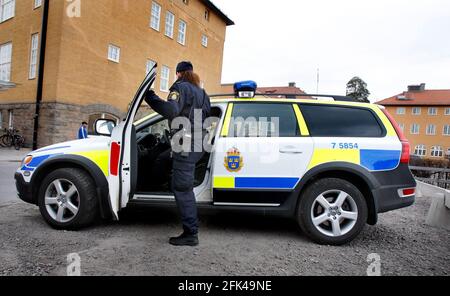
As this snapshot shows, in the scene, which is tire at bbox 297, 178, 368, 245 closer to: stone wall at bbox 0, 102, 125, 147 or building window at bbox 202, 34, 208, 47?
stone wall at bbox 0, 102, 125, 147

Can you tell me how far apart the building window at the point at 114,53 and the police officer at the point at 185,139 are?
51.9 ft

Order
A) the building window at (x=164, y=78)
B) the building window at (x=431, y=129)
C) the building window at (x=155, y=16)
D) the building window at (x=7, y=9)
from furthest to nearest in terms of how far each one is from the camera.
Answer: the building window at (x=431, y=129) < the building window at (x=164, y=78) < the building window at (x=155, y=16) < the building window at (x=7, y=9)

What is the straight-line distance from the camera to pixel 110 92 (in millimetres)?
17641

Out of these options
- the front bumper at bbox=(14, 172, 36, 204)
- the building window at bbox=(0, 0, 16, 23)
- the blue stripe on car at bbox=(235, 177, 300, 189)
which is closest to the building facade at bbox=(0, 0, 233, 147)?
the building window at bbox=(0, 0, 16, 23)

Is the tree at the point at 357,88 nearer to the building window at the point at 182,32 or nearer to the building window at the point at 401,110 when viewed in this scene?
the building window at the point at 401,110

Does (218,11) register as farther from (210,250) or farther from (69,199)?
(210,250)

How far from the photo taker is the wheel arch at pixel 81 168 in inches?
140

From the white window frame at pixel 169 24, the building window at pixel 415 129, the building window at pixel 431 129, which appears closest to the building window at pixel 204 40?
the white window frame at pixel 169 24

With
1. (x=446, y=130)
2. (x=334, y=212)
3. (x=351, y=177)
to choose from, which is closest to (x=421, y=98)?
(x=446, y=130)

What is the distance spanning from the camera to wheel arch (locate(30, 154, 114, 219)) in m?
3.55

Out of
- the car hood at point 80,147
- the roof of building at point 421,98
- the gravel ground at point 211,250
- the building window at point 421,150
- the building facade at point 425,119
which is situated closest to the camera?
the gravel ground at point 211,250

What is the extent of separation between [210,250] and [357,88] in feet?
202

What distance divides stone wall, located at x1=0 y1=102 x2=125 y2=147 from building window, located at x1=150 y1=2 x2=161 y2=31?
22.4 feet
